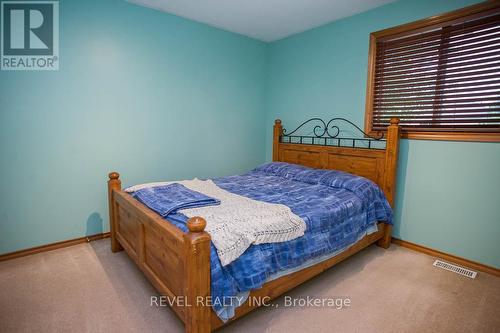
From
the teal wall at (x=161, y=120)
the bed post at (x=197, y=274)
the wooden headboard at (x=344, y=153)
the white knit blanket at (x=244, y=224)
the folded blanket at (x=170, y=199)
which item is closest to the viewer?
the bed post at (x=197, y=274)

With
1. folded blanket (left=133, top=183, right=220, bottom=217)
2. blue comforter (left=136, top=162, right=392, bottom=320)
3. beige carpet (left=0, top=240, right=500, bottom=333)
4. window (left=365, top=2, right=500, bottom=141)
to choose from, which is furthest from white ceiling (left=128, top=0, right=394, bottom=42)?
beige carpet (left=0, top=240, right=500, bottom=333)

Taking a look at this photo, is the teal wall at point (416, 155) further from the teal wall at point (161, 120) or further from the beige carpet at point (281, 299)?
the beige carpet at point (281, 299)

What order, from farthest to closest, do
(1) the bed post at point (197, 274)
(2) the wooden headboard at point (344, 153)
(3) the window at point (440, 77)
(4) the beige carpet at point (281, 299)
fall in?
(2) the wooden headboard at point (344, 153) → (3) the window at point (440, 77) → (4) the beige carpet at point (281, 299) → (1) the bed post at point (197, 274)

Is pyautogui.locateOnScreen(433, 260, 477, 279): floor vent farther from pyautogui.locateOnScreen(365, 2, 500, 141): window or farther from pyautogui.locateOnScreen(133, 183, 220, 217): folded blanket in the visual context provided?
pyautogui.locateOnScreen(133, 183, 220, 217): folded blanket

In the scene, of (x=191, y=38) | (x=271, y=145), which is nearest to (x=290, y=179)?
(x=271, y=145)

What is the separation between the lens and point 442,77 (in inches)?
101

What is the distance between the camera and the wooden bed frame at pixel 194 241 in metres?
1.39

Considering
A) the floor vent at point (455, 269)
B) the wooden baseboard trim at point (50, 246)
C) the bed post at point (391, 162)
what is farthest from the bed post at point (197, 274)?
the floor vent at point (455, 269)

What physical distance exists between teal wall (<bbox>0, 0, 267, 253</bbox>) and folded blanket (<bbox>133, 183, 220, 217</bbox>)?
3.08ft

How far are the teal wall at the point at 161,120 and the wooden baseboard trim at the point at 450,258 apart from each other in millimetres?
49

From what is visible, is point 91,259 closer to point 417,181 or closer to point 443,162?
point 417,181

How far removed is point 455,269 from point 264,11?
10.5ft

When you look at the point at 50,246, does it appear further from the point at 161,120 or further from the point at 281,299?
the point at 281,299

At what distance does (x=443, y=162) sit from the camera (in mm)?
2588
